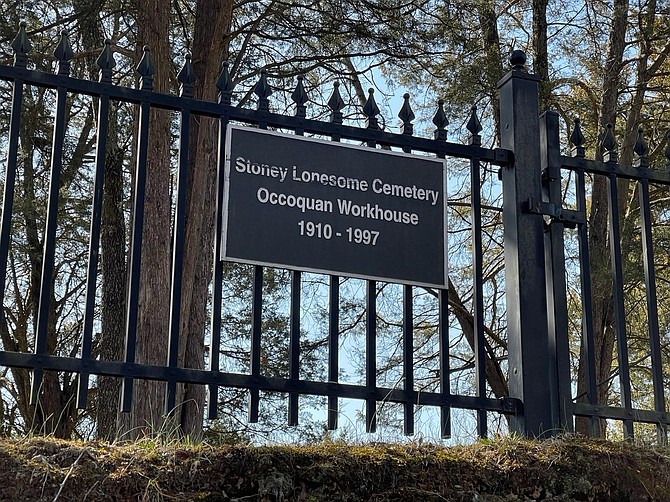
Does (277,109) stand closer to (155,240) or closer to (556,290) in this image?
(155,240)

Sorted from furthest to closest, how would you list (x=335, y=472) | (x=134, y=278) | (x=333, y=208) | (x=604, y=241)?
(x=604, y=241)
(x=333, y=208)
(x=134, y=278)
(x=335, y=472)

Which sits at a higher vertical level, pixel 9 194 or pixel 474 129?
pixel 474 129

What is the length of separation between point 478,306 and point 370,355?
0.61 meters

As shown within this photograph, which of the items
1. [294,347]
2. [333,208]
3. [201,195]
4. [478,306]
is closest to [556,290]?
[478,306]

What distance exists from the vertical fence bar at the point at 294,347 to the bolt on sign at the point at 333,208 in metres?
0.10

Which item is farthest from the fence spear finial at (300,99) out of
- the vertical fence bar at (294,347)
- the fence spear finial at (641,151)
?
the fence spear finial at (641,151)

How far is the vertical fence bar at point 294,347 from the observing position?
12.5ft

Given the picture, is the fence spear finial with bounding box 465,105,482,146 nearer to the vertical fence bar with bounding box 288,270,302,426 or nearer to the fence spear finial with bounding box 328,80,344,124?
→ the fence spear finial with bounding box 328,80,344,124

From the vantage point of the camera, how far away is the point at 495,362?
1393 cm

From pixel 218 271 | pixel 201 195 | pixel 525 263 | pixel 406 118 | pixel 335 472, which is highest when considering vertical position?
pixel 201 195

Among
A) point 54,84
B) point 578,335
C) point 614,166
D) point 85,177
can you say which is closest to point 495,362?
point 578,335

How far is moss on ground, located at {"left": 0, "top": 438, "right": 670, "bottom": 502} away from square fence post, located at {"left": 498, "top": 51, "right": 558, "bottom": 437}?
16.6 inches

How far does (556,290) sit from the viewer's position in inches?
171

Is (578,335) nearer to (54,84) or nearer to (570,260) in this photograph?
(570,260)
